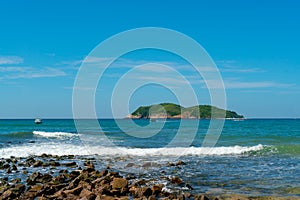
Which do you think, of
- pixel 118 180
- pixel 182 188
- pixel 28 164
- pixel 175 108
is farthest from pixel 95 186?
pixel 175 108

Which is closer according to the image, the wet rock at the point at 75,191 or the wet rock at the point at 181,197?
the wet rock at the point at 181,197

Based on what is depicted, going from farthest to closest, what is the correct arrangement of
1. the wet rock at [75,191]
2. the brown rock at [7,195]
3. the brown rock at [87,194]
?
the wet rock at [75,191]
the brown rock at [7,195]
the brown rock at [87,194]

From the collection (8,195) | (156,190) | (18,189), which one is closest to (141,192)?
(156,190)

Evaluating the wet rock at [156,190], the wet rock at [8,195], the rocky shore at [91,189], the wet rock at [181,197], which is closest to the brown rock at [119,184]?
the rocky shore at [91,189]

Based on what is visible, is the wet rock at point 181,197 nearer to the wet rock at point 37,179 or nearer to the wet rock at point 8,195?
the wet rock at point 8,195

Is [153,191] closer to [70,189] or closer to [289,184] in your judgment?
[70,189]

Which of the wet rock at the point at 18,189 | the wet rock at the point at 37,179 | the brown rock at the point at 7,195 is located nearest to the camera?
the brown rock at the point at 7,195

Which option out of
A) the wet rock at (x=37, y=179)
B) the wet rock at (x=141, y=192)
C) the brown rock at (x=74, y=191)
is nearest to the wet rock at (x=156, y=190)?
the wet rock at (x=141, y=192)

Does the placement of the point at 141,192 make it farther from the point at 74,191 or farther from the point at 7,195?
the point at 7,195

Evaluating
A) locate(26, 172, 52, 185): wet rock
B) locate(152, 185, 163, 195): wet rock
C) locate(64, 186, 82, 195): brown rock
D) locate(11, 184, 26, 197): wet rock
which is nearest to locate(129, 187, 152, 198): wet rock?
locate(152, 185, 163, 195): wet rock

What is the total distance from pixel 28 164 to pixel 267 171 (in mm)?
11955

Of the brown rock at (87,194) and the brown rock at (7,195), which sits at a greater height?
the brown rock at (87,194)

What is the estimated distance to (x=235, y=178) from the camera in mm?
14750

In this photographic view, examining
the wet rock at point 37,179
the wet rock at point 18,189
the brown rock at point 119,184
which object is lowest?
the wet rock at point 18,189
